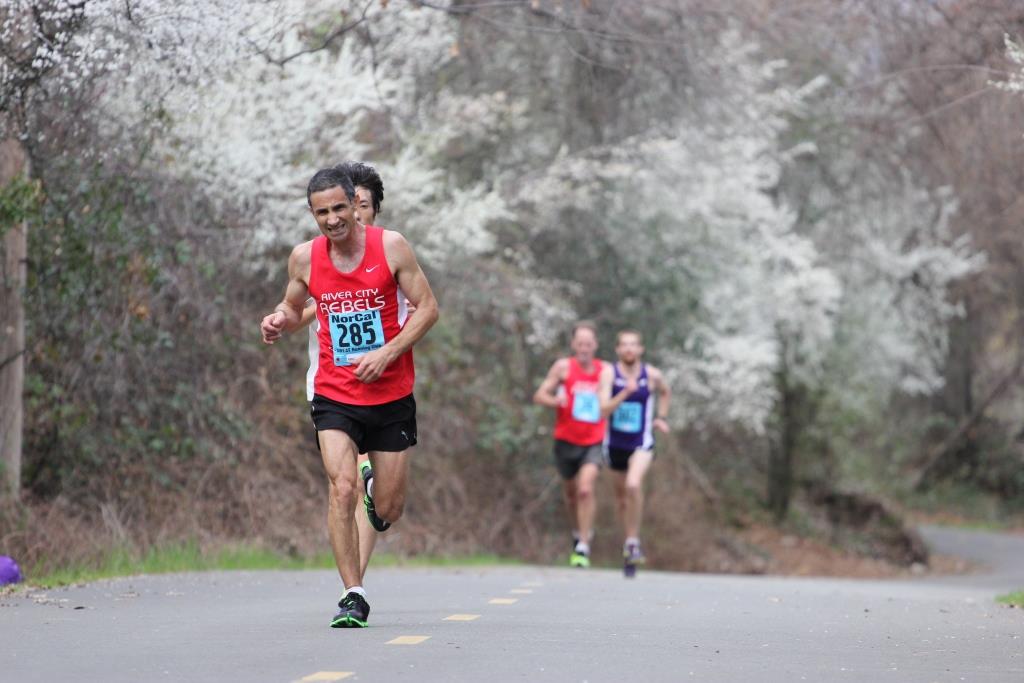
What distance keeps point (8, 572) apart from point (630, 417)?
6776 millimetres

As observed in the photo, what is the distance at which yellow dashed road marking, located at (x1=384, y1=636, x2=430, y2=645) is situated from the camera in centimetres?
768

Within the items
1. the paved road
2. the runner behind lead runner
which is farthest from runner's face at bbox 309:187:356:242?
the runner behind lead runner

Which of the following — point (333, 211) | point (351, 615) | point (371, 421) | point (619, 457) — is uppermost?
point (333, 211)

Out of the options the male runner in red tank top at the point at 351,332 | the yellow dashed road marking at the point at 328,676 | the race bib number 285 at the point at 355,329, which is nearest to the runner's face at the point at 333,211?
the male runner in red tank top at the point at 351,332

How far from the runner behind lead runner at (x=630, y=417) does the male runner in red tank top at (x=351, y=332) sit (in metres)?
7.18

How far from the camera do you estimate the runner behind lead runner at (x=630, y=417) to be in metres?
15.9

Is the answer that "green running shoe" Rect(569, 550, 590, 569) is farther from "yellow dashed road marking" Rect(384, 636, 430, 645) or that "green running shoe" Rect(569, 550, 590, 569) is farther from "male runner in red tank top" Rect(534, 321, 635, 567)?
"yellow dashed road marking" Rect(384, 636, 430, 645)

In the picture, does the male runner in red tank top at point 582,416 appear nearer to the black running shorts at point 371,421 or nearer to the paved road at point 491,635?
the paved road at point 491,635

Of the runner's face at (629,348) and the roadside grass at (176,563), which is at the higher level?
the runner's face at (629,348)

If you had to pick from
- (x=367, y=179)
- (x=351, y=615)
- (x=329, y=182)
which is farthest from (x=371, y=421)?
(x=367, y=179)

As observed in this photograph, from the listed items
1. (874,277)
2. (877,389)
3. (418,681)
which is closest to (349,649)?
(418,681)

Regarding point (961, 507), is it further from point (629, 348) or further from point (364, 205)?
point (364, 205)

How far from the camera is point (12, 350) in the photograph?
13141 mm

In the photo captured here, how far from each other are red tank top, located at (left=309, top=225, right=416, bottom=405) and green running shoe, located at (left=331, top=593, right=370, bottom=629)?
38.1 inches
